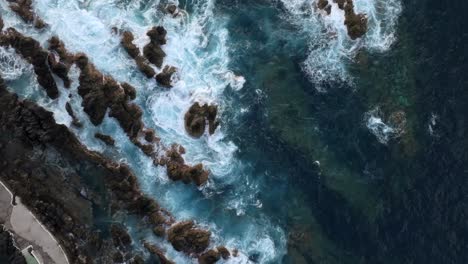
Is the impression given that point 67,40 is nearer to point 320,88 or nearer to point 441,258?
point 320,88

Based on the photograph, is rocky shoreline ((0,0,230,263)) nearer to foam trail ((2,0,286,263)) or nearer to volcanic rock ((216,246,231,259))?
volcanic rock ((216,246,231,259))

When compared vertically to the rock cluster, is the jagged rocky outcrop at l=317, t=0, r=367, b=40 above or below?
above

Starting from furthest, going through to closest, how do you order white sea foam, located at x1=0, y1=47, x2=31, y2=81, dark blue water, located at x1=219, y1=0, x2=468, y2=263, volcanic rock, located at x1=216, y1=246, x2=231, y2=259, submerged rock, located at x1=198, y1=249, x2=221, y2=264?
dark blue water, located at x1=219, y1=0, x2=468, y2=263
volcanic rock, located at x1=216, y1=246, x2=231, y2=259
submerged rock, located at x1=198, y1=249, x2=221, y2=264
white sea foam, located at x1=0, y1=47, x2=31, y2=81

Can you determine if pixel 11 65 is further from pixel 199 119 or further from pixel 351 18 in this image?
pixel 351 18

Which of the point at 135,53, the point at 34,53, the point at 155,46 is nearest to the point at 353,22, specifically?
the point at 155,46

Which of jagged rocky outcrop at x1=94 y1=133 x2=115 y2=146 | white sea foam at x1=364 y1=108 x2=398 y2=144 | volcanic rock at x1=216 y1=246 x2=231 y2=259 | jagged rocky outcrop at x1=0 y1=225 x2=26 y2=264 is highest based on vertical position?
white sea foam at x1=364 y1=108 x2=398 y2=144

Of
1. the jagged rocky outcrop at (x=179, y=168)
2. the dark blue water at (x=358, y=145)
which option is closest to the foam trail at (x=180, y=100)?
the jagged rocky outcrop at (x=179, y=168)

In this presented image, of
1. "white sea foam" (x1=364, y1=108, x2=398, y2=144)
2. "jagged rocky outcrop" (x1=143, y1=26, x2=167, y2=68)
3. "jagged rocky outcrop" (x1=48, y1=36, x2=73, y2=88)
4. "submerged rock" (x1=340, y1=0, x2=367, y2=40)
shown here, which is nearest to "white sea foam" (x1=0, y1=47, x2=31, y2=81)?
"jagged rocky outcrop" (x1=48, y1=36, x2=73, y2=88)

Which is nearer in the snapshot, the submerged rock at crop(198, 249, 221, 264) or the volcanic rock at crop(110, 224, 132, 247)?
the volcanic rock at crop(110, 224, 132, 247)
